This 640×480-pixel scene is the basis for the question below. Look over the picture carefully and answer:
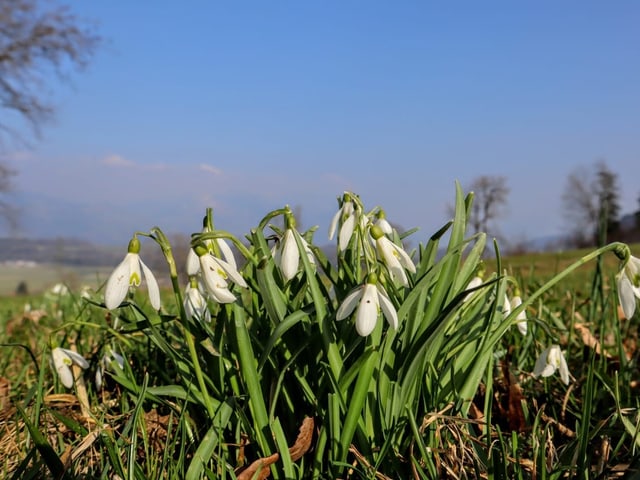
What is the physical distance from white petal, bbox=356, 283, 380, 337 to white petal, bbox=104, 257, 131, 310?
0.55 meters

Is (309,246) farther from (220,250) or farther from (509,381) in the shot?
(509,381)

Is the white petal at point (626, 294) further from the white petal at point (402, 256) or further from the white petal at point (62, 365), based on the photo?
the white petal at point (62, 365)

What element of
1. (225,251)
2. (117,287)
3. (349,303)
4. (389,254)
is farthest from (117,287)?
(389,254)

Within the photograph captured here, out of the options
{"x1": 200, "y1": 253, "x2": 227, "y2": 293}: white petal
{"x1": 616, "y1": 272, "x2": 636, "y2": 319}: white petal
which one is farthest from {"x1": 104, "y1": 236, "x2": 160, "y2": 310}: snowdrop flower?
{"x1": 616, "y1": 272, "x2": 636, "y2": 319}: white petal

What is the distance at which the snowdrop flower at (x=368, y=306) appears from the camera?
1361mm

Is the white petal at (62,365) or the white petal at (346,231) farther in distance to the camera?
the white petal at (62,365)

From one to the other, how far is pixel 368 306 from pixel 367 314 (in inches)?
0.7

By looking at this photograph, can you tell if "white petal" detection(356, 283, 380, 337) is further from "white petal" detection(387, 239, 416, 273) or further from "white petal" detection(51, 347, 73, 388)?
"white petal" detection(51, 347, 73, 388)

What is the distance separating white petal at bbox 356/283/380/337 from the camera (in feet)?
4.46

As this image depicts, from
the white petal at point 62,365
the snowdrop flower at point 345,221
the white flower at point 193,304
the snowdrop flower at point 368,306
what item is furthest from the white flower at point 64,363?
the snowdrop flower at point 368,306

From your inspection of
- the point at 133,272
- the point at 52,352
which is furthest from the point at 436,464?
the point at 52,352

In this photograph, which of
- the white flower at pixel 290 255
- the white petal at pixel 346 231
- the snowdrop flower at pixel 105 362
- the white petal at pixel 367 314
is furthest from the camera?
the snowdrop flower at pixel 105 362

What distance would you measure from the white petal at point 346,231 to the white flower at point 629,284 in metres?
0.71

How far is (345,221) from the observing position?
175 cm
